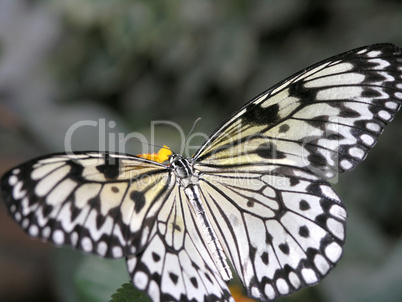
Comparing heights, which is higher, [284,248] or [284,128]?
[284,128]

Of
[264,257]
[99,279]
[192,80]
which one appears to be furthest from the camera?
[192,80]

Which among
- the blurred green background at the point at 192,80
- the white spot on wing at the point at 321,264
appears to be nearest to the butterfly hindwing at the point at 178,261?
the white spot on wing at the point at 321,264

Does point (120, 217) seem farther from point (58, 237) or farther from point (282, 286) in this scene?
point (282, 286)

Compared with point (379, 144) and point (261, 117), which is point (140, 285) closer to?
point (261, 117)

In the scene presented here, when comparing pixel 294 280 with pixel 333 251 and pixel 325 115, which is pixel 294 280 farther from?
pixel 325 115

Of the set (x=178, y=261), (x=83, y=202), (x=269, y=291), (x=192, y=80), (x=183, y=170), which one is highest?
(x=192, y=80)

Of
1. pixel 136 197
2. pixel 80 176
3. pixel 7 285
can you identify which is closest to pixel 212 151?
pixel 136 197

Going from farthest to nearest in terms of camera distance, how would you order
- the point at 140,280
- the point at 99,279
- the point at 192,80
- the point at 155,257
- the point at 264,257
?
the point at 192,80 → the point at 99,279 → the point at 264,257 → the point at 155,257 → the point at 140,280

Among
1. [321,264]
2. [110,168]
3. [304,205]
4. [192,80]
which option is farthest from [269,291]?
[192,80]

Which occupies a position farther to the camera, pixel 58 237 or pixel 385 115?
pixel 385 115
